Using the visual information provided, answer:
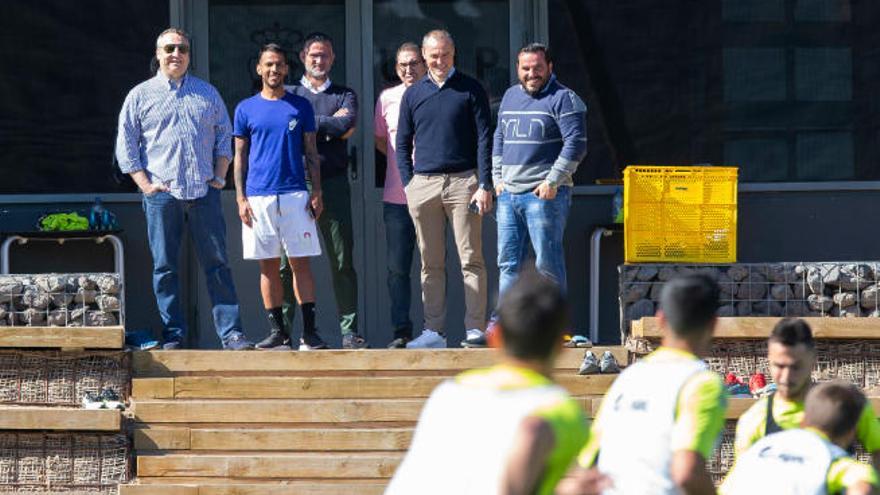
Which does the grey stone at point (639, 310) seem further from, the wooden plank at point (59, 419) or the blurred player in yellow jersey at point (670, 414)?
the blurred player in yellow jersey at point (670, 414)

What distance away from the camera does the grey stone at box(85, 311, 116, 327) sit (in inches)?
444

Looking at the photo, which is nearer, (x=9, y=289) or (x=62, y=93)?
(x=9, y=289)

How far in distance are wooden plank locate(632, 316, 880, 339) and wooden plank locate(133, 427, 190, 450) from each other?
2.86m

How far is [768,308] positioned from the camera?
11438mm

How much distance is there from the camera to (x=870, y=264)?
11406 mm

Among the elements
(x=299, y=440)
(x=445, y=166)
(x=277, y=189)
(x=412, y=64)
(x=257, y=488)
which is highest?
(x=412, y=64)

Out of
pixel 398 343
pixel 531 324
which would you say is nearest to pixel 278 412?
pixel 398 343

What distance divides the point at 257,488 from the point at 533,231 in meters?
2.37

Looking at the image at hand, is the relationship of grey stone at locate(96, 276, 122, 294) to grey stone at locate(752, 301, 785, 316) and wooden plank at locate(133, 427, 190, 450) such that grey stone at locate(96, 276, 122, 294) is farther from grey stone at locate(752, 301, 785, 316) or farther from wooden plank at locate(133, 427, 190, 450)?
grey stone at locate(752, 301, 785, 316)

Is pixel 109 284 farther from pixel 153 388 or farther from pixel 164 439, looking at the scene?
pixel 164 439

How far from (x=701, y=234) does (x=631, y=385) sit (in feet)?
18.9

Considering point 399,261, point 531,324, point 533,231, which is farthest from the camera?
point 399,261

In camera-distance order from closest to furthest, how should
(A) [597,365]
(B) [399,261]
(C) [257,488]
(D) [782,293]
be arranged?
(C) [257,488] < (A) [597,365] < (D) [782,293] < (B) [399,261]

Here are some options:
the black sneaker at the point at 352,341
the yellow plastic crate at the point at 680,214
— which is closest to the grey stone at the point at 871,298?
the yellow plastic crate at the point at 680,214
